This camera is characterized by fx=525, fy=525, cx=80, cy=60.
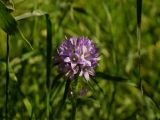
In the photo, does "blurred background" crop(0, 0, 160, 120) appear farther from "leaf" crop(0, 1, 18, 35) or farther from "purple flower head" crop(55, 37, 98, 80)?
"leaf" crop(0, 1, 18, 35)

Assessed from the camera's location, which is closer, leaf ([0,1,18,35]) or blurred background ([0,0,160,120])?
leaf ([0,1,18,35])

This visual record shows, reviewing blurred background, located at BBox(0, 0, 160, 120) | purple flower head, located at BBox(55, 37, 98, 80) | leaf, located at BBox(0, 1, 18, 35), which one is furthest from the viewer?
blurred background, located at BBox(0, 0, 160, 120)

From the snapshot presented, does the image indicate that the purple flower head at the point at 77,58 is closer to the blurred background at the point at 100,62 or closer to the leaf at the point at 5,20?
the blurred background at the point at 100,62

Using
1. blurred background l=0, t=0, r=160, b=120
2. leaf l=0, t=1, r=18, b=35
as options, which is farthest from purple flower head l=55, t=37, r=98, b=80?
leaf l=0, t=1, r=18, b=35

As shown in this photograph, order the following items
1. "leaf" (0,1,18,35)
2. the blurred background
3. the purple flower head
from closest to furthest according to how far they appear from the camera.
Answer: "leaf" (0,1,18,35) < the purple flower head < the blurred background

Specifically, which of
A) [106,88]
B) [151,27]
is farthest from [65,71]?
[151,27]
